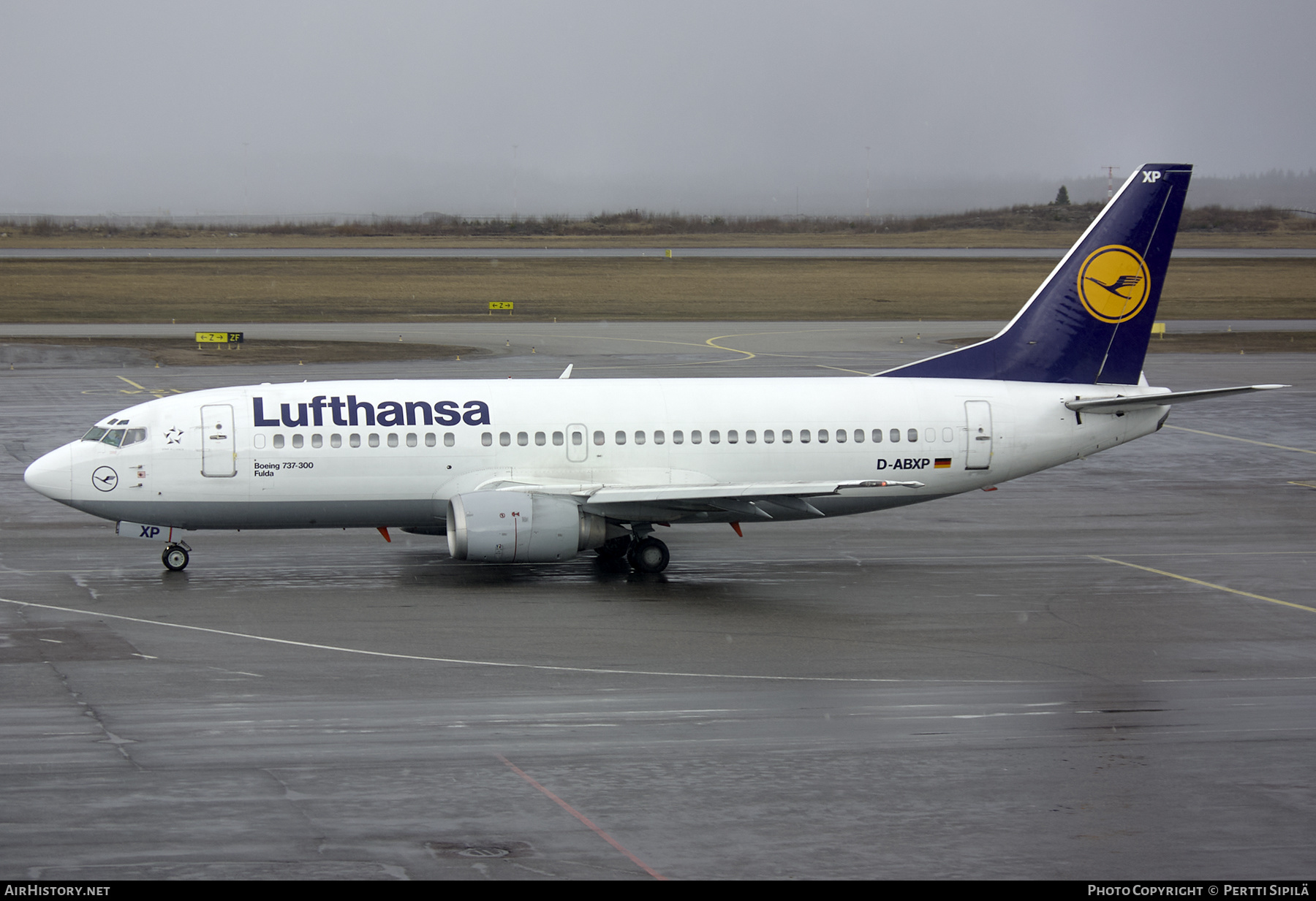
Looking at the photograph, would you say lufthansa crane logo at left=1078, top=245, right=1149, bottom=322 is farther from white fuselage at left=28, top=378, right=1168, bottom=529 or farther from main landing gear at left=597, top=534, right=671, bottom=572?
main landing gear at left=597, top=534, right=671, bottom=572

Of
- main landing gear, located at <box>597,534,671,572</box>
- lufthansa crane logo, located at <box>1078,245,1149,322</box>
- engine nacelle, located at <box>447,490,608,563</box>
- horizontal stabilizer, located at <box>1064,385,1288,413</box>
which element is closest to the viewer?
engine nacelle, located at <box>447,490,608,563</box>

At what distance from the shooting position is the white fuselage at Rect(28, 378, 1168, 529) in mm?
27562

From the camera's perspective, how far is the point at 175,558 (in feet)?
92.6

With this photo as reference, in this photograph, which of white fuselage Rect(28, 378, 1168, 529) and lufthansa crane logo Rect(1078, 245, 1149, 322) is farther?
lufthansa crane logo Rect(1078, 245, 1149, 322)

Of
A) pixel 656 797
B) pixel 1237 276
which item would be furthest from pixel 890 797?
pixel 1237 276

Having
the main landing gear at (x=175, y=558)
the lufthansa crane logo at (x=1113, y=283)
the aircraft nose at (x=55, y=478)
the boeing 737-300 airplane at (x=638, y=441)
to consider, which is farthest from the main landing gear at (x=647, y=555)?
the lufthansa crane logo at (x=1113, y=283)

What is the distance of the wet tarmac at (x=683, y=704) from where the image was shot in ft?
46.9

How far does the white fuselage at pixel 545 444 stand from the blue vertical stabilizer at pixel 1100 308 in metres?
0.74

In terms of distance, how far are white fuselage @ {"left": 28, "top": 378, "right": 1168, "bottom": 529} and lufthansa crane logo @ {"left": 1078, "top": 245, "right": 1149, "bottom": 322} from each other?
211 centimetres

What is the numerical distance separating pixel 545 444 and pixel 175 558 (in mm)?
8432

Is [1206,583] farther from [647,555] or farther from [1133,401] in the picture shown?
[647,555]

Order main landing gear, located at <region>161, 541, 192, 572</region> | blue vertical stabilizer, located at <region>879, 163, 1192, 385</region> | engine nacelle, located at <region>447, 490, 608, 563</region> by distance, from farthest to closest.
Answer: blue vertical stabilizer, located at <region>879, 163, 1192, 385</region> < main landing gear, located at <region>161, 541, 192, 572</region> < engine nacelle, located at <region>447, 490, 608, 563</region>

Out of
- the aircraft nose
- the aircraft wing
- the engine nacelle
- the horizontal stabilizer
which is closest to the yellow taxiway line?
the horizontal stabilizer

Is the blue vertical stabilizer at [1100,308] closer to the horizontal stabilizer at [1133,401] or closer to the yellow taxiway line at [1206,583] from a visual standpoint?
the horizontal stabilizer at [1133,401]
